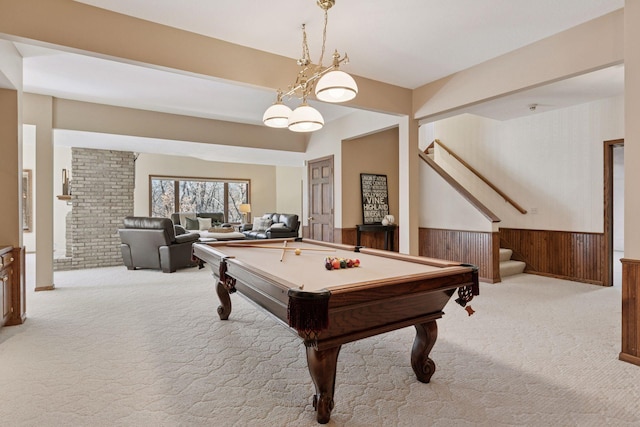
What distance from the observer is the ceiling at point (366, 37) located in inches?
110

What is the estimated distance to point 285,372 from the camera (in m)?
2.40

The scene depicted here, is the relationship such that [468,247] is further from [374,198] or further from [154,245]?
[154,245]

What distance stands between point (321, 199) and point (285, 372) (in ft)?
15.5

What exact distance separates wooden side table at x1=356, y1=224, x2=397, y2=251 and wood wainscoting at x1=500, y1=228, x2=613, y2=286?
194 cm

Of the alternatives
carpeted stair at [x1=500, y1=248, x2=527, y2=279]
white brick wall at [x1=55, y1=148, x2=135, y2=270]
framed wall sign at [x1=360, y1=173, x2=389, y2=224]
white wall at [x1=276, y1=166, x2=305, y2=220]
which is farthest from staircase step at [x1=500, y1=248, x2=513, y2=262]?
→ white brick wall at [x1=55, y1=148, x2=135, y2=270]

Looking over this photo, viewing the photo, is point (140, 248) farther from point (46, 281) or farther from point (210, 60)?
point (210, 60)

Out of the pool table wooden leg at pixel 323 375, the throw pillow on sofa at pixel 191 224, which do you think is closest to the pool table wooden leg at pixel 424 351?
the pool table wooden leg at pixel 323 375

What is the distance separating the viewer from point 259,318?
11.7ft

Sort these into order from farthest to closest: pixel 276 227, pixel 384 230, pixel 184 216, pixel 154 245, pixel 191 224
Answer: pixel 184 216 < pixel 191 224 < pixel 276 227 < pixel 384 230 < pixel 154 245

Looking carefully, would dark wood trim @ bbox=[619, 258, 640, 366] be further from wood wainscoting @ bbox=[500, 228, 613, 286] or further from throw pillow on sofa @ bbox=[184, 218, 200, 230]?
throw pillow on sofa @ bbox=[184, 218, 200, 230]

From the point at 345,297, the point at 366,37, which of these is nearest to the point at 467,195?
the point at 366,37

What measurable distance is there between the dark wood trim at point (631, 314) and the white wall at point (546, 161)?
292 cm

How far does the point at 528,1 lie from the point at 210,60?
9.00ft

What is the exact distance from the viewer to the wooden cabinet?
122 inches
